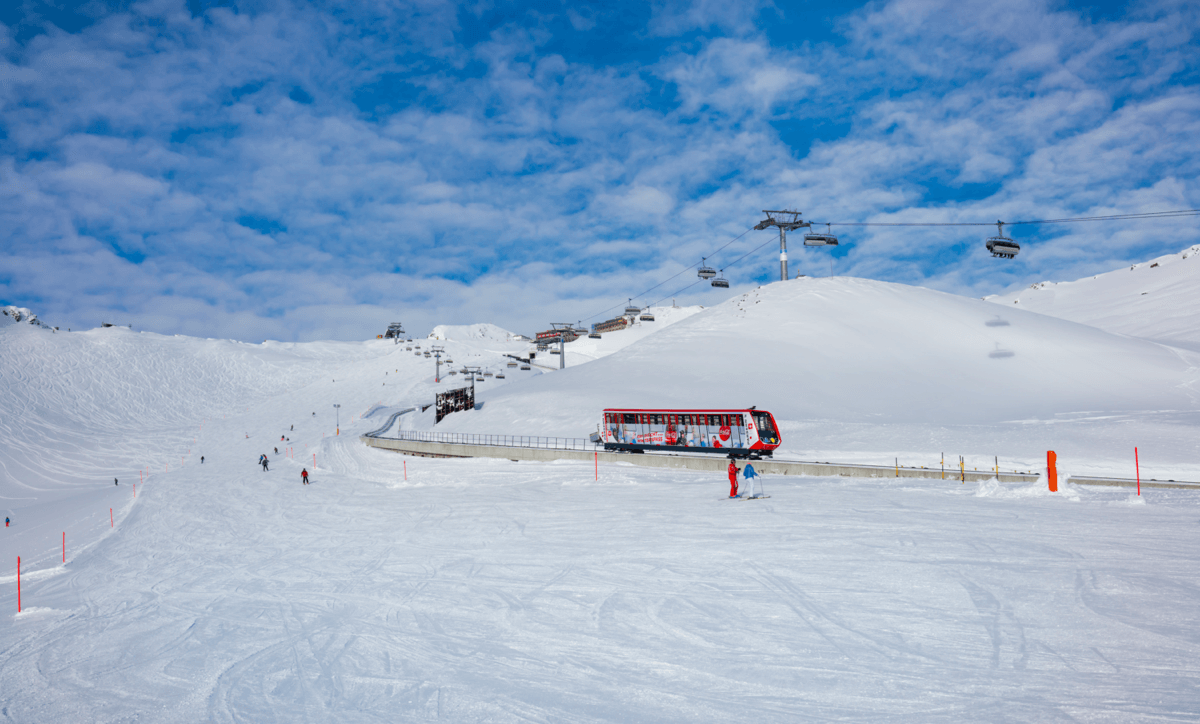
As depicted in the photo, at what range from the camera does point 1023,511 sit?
1650 cm

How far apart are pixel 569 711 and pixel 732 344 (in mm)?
Result: 63965

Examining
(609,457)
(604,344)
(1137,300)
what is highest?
(604,344)

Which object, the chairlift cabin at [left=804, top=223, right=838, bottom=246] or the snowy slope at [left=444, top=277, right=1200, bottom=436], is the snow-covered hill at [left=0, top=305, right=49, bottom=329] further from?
the chairlift cabin at [left=804, top=223, right=838, bottom=246]

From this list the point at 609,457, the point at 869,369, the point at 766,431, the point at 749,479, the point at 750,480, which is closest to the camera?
the point at 749,479

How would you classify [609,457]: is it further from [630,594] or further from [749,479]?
[630,594]

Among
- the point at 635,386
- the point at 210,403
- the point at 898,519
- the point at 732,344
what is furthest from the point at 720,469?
the point at 210,403

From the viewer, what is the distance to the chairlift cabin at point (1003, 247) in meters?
39.4

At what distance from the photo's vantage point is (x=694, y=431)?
122 ft

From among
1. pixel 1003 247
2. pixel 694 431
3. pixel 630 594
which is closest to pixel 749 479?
pixel 630 594

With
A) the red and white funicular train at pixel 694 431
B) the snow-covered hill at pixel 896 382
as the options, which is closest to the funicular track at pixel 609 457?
the red and white funicular train at pixel 694 431

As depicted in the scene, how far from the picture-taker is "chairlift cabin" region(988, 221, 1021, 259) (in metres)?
39.4

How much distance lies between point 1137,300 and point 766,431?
11164 centimetres

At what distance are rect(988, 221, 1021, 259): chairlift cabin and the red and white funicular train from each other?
61.2ft

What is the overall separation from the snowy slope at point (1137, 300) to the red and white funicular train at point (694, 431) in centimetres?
6295
